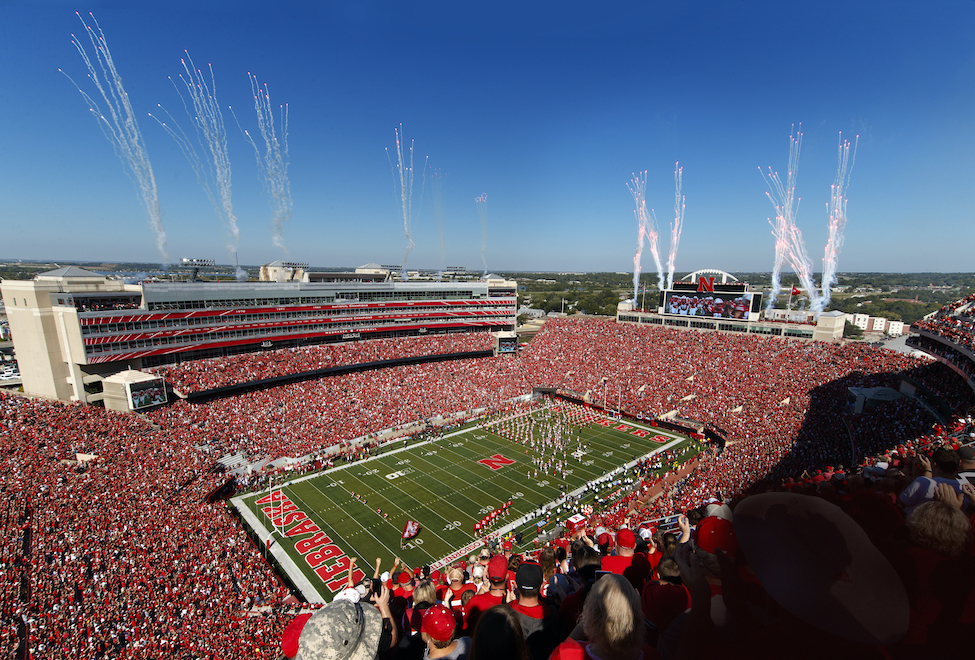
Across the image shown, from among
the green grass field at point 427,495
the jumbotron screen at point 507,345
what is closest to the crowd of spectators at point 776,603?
the green grass field at point 427,495

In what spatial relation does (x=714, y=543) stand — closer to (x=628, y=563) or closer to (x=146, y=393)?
(x=628, y=563)

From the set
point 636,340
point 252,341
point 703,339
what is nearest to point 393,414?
point 252,341

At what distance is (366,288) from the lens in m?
41.9

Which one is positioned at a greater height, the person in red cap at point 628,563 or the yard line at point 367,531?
the person in red cap at point 628,563

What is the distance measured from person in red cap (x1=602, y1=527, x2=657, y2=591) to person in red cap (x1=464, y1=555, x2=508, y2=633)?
47.0 inches

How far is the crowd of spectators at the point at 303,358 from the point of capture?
29.5 meters

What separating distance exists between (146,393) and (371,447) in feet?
42.6

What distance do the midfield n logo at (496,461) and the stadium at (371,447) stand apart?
0.31 m

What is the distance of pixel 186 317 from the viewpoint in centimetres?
3148

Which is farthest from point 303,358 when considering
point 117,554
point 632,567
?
point 632,567

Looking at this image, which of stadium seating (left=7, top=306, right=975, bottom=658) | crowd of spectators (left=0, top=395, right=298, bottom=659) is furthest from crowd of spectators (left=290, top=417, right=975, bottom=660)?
crowd of spectators (left=0, top=395, right=298, bottom=659)

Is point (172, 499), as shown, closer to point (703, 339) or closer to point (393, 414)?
point (393, 414)

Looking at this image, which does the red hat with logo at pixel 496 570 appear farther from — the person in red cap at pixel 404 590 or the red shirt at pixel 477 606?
the person in red cap at pixel 404 590

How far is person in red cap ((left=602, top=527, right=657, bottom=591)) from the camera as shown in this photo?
4867 mm
